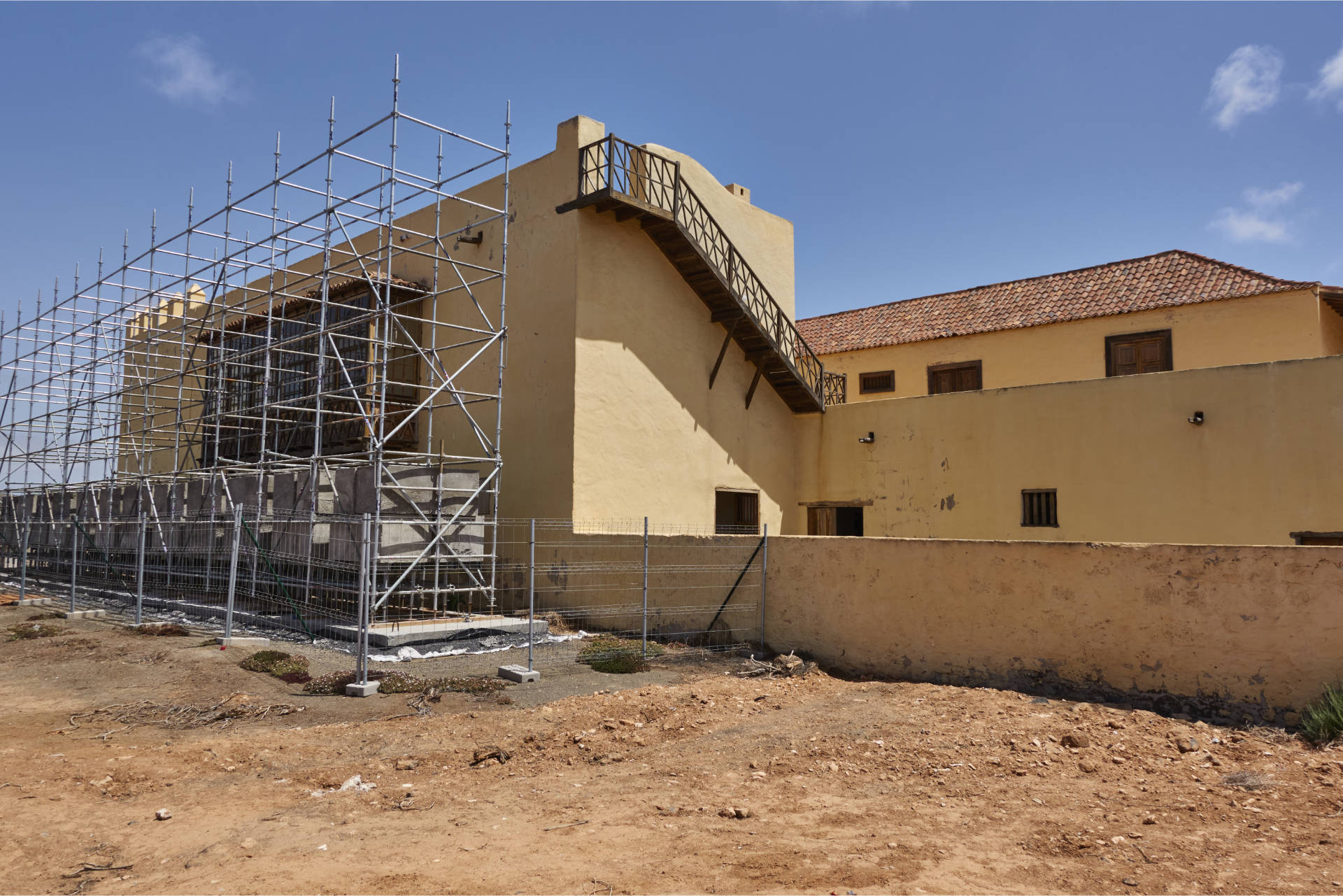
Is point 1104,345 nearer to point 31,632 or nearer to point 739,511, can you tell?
point 739,511

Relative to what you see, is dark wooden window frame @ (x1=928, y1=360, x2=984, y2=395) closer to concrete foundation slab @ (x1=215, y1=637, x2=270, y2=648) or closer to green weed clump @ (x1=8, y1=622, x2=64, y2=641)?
concrete foundation slab @ (x1=215, y1=637, x2=270, y2=648)

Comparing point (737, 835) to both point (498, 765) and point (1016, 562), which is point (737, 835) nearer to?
point (498, 765)

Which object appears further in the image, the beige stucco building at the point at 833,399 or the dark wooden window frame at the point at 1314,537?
the beige stucco building at the point at 833,399

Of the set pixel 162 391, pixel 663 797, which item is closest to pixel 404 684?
pixel 663 797

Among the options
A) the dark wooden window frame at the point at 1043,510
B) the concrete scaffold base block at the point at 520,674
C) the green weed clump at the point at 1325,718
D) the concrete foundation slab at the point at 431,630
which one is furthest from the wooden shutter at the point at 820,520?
the green weed clump at the point at 1325,718

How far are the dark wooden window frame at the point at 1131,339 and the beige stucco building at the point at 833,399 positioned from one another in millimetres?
52

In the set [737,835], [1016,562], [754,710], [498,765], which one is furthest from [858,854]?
[1016,562]

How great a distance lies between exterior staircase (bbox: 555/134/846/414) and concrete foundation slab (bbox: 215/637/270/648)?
27.4 feet

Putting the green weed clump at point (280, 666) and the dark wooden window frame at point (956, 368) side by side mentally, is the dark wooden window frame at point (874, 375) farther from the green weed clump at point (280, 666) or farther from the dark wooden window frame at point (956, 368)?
the green weed clump at point (280, 666)

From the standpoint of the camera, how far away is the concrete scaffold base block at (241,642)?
38.5ft

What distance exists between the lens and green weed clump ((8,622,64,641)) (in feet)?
42.8

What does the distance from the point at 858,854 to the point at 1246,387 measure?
1143 centimetres

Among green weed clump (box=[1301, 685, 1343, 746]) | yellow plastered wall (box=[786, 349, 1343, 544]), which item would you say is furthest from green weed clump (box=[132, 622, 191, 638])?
green weed clump (box=[1301, 685, 1343, 746])

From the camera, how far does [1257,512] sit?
12.9 meters
